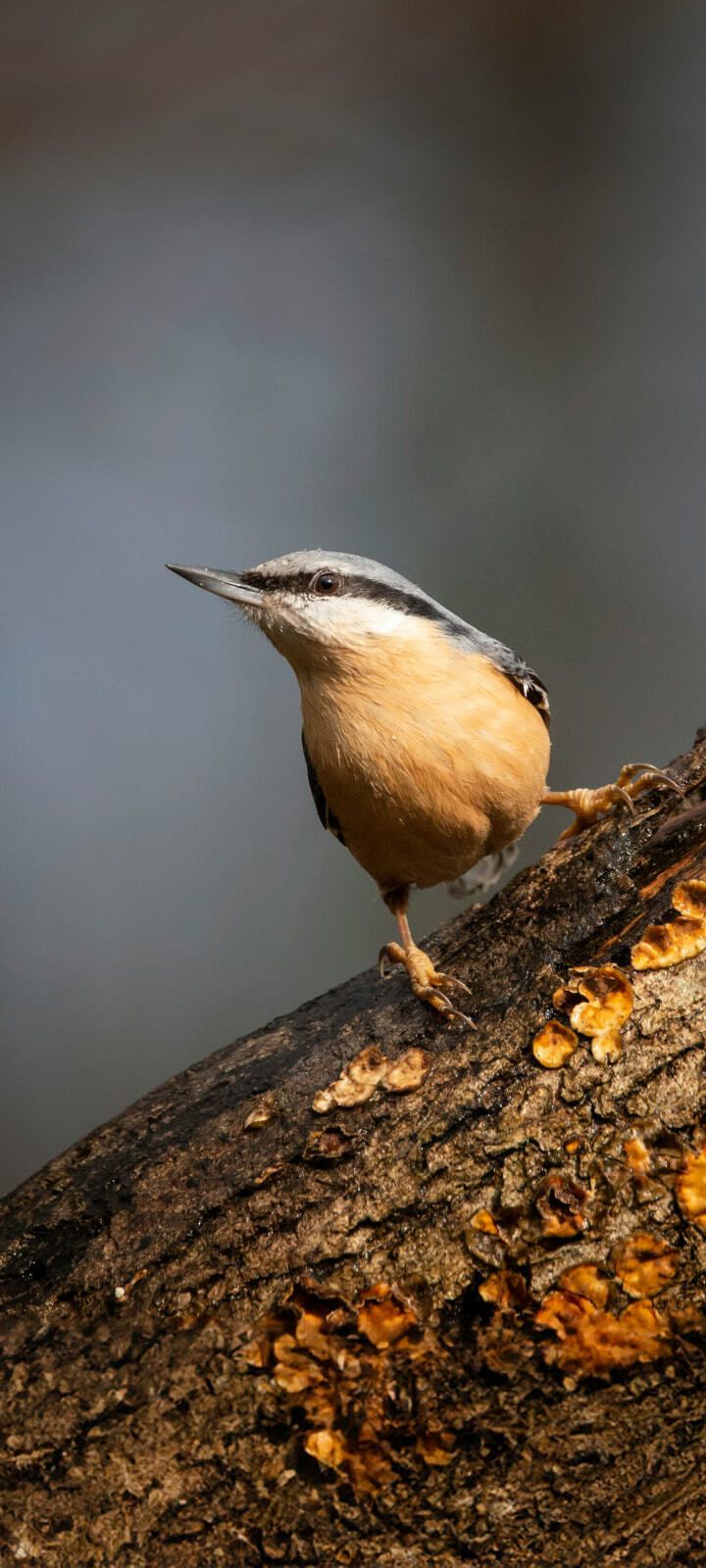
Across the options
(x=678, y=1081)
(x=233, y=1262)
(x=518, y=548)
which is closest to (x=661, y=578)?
(x=518, y=548)

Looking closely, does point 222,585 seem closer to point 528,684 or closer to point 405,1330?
point 528,684

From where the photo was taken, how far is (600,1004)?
169 centimetres

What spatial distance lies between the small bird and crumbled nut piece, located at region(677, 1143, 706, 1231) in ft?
2.79

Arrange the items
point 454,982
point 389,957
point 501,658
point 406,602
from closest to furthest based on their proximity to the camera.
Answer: point 454,982
point 389,957
point 406,602
point 501,658

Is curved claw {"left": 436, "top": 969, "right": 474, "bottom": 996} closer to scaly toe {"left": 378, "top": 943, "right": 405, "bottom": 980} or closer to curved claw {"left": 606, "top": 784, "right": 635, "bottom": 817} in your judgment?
scaly toe {"left": 378, "top": 943, "right": 405, "bottom": 980}

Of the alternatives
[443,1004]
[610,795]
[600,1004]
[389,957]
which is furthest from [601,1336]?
[610,795]

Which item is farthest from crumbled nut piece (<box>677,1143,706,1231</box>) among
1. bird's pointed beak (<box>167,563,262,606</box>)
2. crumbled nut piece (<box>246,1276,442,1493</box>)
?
bird's pointed beak (<box>167,563,262,606</box>)

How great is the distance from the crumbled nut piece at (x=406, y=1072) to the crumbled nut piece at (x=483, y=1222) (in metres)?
0.24

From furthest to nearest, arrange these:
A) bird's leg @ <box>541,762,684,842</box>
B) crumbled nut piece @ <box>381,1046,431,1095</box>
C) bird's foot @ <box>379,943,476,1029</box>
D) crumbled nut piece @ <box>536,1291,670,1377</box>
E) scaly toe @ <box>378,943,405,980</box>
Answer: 1. bird's leg @ <box>541,762,684,842</box>
2. scaly toe @ <box>378,943,405,980</box>
3. bird's foot @ <box>379,943,476,1029</box>
4. crumbled nut piece @ <box>381,1046,431,1095</box>
5. crumbled nut piece @ <box>536,1291,670,1377</box>

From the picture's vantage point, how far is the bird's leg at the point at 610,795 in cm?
233

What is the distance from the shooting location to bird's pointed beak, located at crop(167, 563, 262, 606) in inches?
95.4

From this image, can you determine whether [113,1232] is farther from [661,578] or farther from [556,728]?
[661,578]

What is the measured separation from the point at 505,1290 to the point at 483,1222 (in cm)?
9

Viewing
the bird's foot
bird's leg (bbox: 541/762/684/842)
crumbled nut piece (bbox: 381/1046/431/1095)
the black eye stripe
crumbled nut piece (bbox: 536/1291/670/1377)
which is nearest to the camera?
crumbled nut piece (bbox: 536/1291/670/1377)
